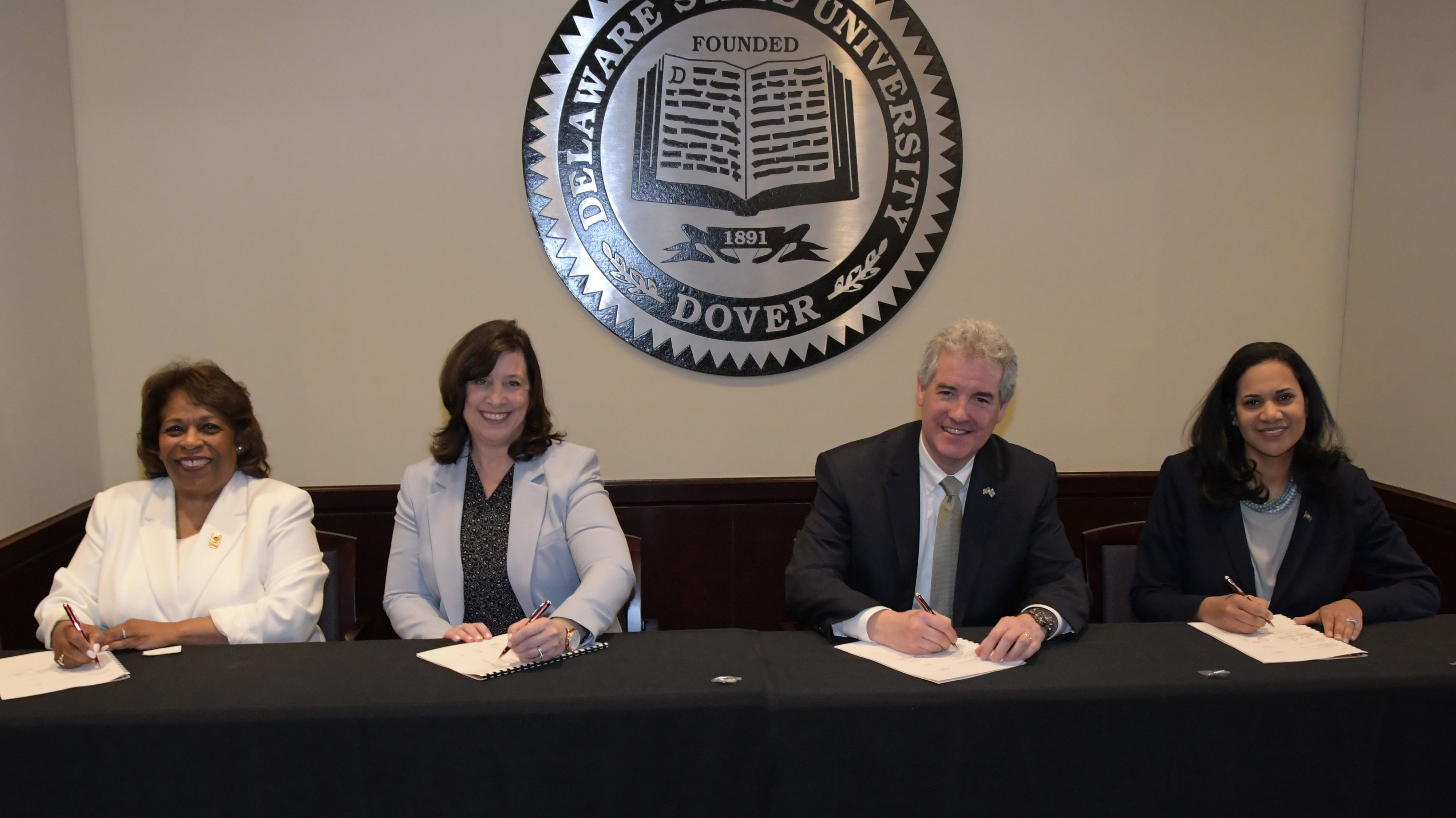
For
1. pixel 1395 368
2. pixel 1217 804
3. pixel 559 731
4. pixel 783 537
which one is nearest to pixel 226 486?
pixel 559 731

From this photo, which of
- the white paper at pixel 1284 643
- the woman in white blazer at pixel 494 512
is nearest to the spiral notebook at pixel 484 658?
the woman in white blazer at pixel 494 512

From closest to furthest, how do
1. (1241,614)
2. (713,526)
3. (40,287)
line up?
1. (1241,614)
2. (40,287)
3. (713,526)

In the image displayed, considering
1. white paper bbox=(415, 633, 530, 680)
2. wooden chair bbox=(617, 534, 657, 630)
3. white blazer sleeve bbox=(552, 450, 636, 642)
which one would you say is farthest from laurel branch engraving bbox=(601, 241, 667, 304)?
white paper bbox=(415, 633, 530, 680)

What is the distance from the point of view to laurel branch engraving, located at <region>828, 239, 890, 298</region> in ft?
9.57

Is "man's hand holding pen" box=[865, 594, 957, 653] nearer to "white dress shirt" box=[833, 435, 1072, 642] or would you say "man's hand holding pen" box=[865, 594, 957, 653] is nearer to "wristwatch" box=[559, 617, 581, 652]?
"white dress shirt" box=[833, 435, 1072, 642]

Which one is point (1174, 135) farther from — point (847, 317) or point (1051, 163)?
point (847, 317)

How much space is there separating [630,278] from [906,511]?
51.2 inches

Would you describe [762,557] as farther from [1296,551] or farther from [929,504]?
[1296,551]

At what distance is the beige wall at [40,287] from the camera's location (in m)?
2.35

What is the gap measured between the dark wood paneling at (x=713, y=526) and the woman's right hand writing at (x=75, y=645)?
4.62ft

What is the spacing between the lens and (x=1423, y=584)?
1895 mm

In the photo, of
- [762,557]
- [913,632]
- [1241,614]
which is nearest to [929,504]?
[913,632]

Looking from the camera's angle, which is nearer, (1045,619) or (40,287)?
(1045,619)

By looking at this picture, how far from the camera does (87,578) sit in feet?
6.34
